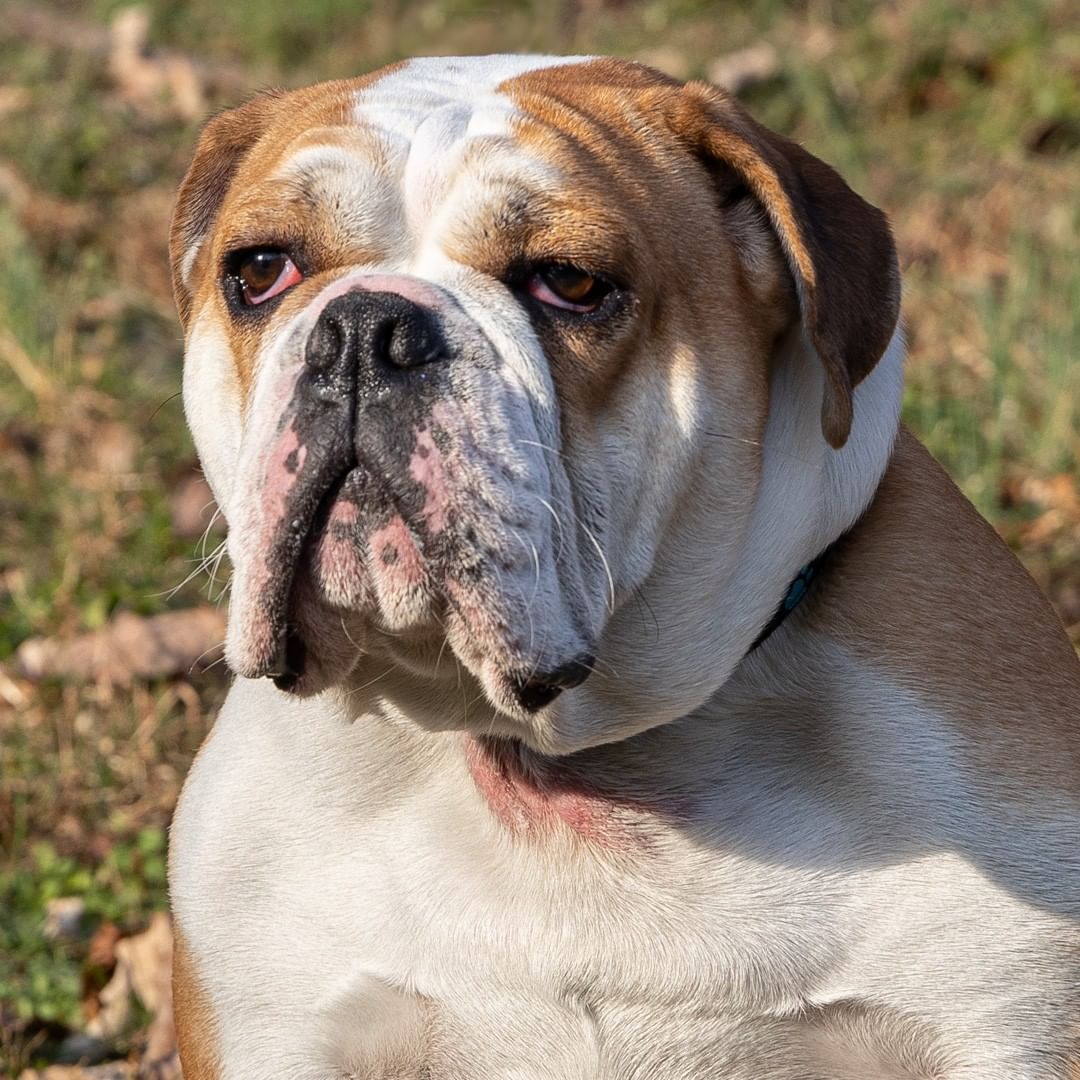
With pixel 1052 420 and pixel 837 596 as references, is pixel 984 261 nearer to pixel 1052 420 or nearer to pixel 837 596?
pixel 1052 420

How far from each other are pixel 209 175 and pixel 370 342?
93 centimetres

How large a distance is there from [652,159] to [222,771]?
1.23m

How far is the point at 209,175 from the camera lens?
328 cm

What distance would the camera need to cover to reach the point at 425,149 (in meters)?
2.76

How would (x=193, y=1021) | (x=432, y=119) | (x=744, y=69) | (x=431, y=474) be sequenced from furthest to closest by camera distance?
(x=744, y=69) < (x=193, y=1021) < (x=432, y=119) < (x=431, y=474)

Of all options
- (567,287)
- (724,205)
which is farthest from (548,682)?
(724,205)

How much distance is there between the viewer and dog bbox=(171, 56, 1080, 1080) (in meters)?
2.59

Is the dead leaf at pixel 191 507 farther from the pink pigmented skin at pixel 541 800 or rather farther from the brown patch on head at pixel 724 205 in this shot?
the brown patch on head at pixel 724 205

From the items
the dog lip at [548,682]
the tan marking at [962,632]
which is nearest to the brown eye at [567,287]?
the dog lip at [548,682]

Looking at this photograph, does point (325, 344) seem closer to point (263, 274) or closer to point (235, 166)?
point (263, 274)

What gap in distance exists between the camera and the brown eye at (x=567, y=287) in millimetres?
2697

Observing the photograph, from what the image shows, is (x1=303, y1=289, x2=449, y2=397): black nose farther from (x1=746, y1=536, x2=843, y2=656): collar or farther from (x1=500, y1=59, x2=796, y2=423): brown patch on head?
(x1=746, y1=536, x2=843, y2=656): collar

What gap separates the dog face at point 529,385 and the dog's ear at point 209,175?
0.47 feet

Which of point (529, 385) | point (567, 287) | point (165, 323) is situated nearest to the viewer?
point (529, 385)
